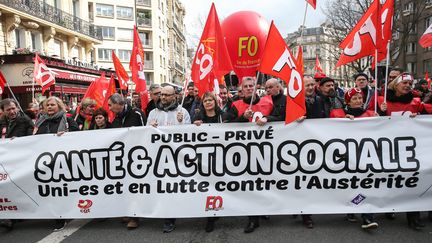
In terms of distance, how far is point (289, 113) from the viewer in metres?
4.39

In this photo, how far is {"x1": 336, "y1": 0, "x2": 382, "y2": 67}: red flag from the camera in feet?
16.4

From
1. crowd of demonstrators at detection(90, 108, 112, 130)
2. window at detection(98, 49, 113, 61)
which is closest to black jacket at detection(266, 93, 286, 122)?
crowd of demonstrators at detection(90, 108, 112, 130)

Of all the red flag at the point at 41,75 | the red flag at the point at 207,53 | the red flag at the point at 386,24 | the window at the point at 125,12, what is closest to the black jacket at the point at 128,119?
the red flag at the point at 207,53

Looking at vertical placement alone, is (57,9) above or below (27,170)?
above

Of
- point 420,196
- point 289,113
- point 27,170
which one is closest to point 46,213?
point 27,170

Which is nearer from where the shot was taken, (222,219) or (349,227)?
(349,227)

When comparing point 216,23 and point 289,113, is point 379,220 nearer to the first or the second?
point 289,113

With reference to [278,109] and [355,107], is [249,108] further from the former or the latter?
[355,107]

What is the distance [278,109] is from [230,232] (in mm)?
1682

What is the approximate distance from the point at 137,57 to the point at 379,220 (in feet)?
18.7

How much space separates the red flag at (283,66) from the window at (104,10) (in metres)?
47.4

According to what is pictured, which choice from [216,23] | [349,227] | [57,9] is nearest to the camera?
[349,227]

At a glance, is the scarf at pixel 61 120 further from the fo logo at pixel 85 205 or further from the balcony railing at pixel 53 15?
the balcony railing at pixel 53 15

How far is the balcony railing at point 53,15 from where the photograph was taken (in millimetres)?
20403
